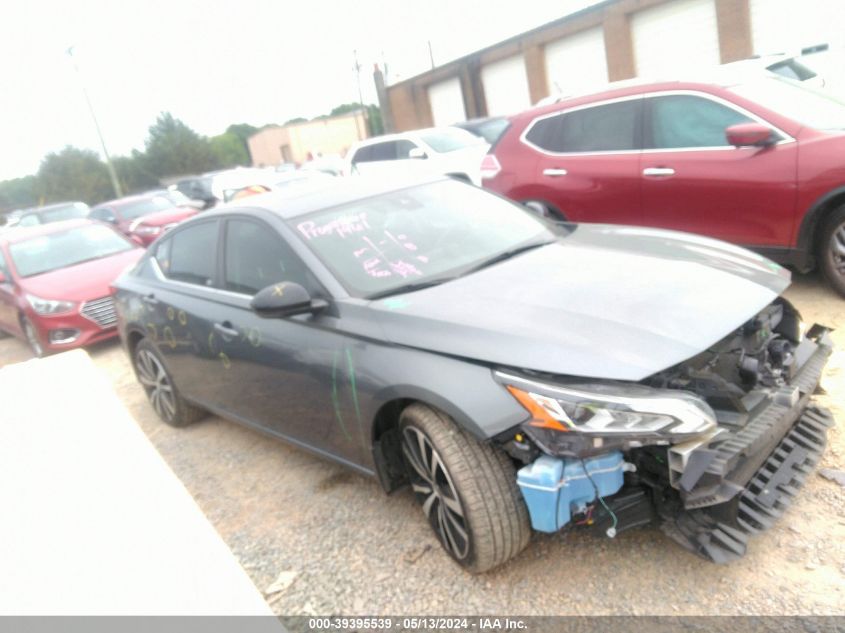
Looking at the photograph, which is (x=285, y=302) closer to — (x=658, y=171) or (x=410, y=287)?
(x=410, y=287)

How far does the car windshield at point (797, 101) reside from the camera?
496 centimetres

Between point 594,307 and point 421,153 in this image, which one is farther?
point 421,153

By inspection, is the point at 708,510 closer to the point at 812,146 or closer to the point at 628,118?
the point at 812,146

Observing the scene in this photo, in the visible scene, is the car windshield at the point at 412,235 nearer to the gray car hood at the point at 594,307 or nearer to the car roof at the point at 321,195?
the car roof at the point at 321,195

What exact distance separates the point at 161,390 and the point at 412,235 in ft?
8.38

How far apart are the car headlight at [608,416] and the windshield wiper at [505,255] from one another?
107 cm

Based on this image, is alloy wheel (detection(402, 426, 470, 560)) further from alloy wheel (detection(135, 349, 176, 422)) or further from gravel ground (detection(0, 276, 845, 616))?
alloy wheel (detection(135, 349, 176, 422))

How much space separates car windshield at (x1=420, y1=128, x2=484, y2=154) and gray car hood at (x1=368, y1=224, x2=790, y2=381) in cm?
944

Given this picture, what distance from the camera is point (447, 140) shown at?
42.5ft

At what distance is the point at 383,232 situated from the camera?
364 centimetres

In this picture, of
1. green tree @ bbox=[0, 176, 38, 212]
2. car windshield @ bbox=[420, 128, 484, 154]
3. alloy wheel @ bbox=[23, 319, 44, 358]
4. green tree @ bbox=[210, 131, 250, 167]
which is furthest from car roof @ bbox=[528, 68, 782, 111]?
Result: green tree @ bbox=[210, 131, 250, 167]

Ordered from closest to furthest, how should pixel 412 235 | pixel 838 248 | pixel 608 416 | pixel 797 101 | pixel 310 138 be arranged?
pixel 608 416 → pixel 412 235 → pixel 838 248 → pixel 797 101 → pixel 310 138

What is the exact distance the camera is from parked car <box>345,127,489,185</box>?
38.7 feet

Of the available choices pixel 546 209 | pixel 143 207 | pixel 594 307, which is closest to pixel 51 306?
pixel 546 209
